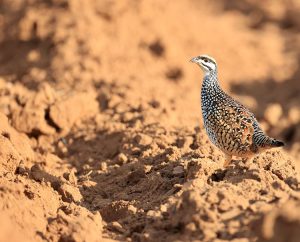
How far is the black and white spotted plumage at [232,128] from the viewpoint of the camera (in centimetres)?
811

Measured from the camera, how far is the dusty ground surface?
654 centimetres

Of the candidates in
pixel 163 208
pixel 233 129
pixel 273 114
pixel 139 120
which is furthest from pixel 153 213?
pixel 273 114

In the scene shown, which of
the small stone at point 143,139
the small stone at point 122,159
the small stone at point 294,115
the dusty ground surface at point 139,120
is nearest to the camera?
the dusty ground surface at point 139,120

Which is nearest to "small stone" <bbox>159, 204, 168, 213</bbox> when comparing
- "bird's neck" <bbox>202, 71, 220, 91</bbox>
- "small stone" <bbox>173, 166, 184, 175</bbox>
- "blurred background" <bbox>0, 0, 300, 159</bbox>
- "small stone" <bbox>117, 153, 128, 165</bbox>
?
"small stone" <bbox>173, 166, 184, 175</bbox>

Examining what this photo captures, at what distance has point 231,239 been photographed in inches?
241

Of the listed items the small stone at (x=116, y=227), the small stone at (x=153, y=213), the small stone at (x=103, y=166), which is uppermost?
the small stone at (x=153, y=213)

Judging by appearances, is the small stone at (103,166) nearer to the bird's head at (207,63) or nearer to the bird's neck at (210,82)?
the bird's neck at (210,82)

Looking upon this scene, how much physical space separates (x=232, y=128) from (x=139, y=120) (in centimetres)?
290

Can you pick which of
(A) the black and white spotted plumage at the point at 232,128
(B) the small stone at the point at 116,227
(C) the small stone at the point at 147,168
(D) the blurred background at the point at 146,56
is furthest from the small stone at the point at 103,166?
(B) the small stone at the point at 116,227

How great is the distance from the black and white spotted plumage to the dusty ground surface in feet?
0.81

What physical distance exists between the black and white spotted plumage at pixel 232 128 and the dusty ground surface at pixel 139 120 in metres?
0.25

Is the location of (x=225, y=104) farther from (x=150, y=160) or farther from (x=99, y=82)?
(x=99, y=82)

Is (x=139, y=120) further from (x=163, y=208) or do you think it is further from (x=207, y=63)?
(x=163, y=208)

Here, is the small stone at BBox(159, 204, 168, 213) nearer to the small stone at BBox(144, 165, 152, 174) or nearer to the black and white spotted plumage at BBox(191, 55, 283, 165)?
the black and white spotted plumage at BBox(191, 55, 283, 165)
